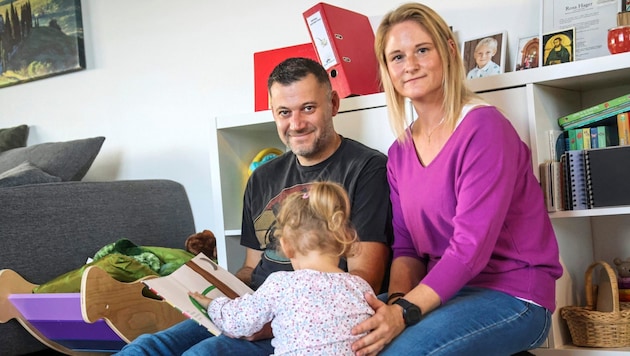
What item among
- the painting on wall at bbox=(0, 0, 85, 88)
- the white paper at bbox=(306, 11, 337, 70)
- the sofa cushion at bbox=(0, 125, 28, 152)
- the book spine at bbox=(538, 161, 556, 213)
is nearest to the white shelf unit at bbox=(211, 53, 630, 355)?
the book spine at bbox=(538, 161, 556, 213)

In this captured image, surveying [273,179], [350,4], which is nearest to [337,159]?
[273,179]

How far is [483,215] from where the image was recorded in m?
1.47

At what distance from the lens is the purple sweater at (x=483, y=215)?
147 cm

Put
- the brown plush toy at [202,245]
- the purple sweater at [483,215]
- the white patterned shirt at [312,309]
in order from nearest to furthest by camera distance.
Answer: the white patterned shirt at [312,309], the purple sweater at [483,215], the brown plush toy at [202,245]

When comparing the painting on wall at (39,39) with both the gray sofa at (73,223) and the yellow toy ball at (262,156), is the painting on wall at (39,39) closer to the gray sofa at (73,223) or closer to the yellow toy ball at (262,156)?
the gray sofa at (73,223)

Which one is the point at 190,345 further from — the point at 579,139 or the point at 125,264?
the point at 579,139

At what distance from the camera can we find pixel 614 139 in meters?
1.84

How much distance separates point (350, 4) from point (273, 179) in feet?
2.69

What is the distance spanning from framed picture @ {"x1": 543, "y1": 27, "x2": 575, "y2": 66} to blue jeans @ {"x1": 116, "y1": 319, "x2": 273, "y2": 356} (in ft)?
3.60

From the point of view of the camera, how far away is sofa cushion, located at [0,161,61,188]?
2.47 meters

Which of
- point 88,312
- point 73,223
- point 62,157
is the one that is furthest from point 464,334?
point 62,157

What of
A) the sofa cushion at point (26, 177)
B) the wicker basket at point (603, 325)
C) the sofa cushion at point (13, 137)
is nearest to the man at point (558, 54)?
the wicker basket at point (603, 325)

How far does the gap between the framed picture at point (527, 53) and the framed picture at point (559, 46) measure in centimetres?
5

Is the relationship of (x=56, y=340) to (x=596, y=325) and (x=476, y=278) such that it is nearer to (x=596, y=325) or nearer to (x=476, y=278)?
(x=476, y=278)
